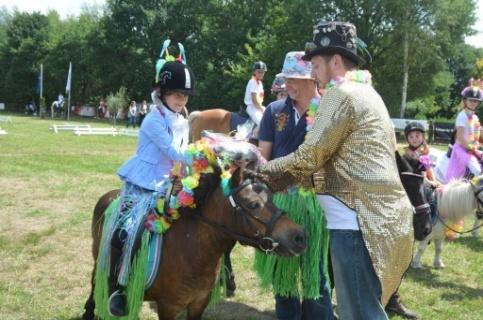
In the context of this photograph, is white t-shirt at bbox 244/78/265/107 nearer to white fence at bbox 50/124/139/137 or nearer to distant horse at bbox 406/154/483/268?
distant horse at bbox 406/154/483/268

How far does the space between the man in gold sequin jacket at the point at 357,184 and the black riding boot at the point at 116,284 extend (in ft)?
5.71

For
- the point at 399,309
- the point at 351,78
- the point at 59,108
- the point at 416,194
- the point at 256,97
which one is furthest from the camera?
the point at 59,108

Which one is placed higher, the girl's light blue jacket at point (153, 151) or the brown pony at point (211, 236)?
the girl's light blue jacket at point (153, 151)

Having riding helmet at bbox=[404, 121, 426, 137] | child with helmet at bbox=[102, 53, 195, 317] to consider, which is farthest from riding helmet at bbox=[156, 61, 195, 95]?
riding helmet at bbox=[404, 121, 426, 137]

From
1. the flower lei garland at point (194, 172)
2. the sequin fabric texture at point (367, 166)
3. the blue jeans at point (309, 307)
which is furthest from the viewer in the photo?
the blue jeans at point (309, 307)

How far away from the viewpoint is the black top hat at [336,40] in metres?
2.77

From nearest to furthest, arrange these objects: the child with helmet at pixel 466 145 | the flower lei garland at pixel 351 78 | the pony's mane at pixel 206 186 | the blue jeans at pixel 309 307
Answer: the flower lei garland at pixel 351 78
the pony's mane at pixel 206 186
the blue jeans at pixel 309 307
the child with helmet at pixel 466 145

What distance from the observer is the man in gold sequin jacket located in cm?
261

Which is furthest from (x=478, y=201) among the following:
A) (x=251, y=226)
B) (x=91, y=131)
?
(x=91, y=131)

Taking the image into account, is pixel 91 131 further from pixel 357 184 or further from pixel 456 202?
pixel 357 184

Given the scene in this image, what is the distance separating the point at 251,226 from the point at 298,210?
805 millimetres

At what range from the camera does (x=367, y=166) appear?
261 centimetres

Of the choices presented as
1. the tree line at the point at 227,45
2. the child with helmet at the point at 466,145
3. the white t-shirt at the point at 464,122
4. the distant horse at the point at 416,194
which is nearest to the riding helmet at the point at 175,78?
the distant horse at the point at 416,194

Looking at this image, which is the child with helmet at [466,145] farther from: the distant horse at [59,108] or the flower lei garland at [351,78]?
the distant horse at [59,108]
